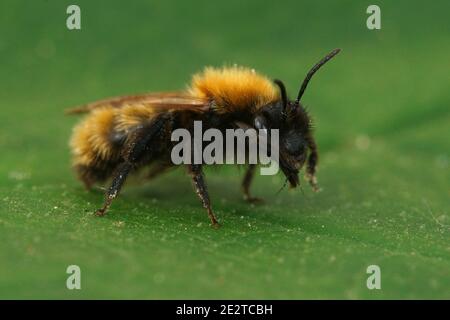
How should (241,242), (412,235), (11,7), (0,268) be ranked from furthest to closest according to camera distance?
(11,7) → (412,235) → (241,242) → (0,268)

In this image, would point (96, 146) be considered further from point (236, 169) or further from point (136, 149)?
point (236, 169)

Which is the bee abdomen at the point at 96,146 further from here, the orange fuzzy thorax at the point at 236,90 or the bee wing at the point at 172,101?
the orange fuzzy thorax at the point at 236,90

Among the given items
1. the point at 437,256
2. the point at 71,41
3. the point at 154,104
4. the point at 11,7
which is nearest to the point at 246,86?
the point at 154,104

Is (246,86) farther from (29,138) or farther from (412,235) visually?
(29,138)

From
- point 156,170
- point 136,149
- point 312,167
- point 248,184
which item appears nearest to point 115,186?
point 136,149
